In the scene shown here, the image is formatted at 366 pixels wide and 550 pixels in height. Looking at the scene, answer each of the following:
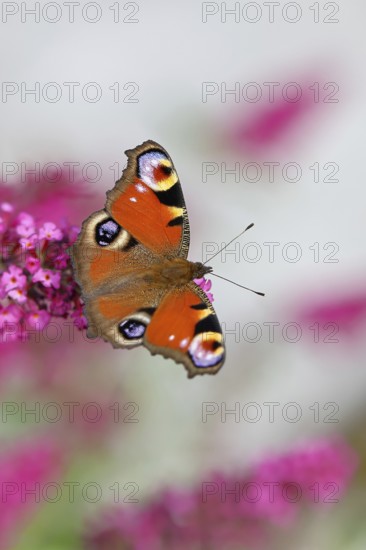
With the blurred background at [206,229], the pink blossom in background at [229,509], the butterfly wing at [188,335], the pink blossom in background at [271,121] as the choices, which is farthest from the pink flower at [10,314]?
the pink blossom in background at [271,121]

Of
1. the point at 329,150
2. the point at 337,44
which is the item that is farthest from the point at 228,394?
the point at 337,44

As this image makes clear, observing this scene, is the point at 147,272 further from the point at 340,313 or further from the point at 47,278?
the point at 340,313

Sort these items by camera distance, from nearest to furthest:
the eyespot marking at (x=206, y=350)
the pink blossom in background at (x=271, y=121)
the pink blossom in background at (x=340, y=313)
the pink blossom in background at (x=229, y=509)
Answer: the eyespot marking at (x=206, y=350)
the pink blossom in background at (x=229, y=509)
the pink blossom in background at (x=340, y=313)
the pink blossom in background at (x=271, y=121)

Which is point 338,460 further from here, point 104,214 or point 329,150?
point 329,150

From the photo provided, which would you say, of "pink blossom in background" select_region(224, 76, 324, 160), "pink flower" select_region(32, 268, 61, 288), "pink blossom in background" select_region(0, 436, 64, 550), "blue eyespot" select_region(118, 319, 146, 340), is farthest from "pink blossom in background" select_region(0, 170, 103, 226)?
"pink blossom in background" select_region(224, 76, 324, 160)

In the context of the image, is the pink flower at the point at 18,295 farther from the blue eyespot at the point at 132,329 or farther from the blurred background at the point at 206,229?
the blurred background at the point at 206,229

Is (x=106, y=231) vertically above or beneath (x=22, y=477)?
A: above

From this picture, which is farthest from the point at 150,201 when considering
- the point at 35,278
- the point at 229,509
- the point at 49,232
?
the point at 229,509
